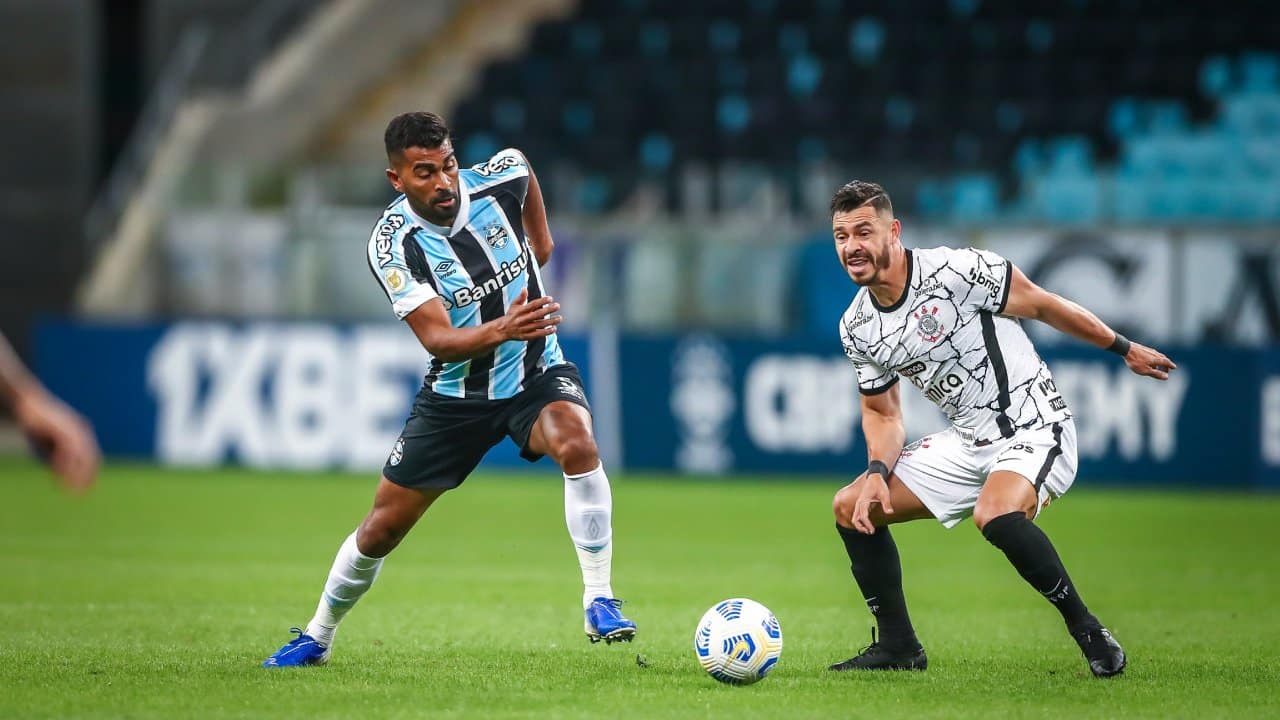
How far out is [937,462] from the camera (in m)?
7.23

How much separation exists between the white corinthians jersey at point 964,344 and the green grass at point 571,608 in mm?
1139

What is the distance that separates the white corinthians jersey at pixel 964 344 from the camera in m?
7.13

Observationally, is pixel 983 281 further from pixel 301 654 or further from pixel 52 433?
pixel 52 433

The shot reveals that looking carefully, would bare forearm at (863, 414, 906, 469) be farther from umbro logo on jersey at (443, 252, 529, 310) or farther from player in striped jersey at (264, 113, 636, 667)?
umbro logo on jersey at (443, 252, 529, 310)

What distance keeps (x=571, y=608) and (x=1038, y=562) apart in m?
3.45

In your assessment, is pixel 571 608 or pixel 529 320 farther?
pixel 571 608

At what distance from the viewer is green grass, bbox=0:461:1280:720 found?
6445mm

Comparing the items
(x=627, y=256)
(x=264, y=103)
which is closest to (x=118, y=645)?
(x=627, y=256)

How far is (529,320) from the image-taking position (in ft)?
22.1

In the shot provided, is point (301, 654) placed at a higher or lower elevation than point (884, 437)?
lower

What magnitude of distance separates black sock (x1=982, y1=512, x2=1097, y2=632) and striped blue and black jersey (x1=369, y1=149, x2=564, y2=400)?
217 cm

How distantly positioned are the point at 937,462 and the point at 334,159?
2009 centimetres

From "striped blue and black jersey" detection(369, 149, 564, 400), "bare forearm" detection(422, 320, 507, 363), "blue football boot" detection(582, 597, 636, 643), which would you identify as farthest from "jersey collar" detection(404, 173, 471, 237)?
"blue football boot" detection(582, 597, 636, 643)

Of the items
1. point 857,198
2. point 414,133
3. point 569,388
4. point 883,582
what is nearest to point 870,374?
point 857,198
